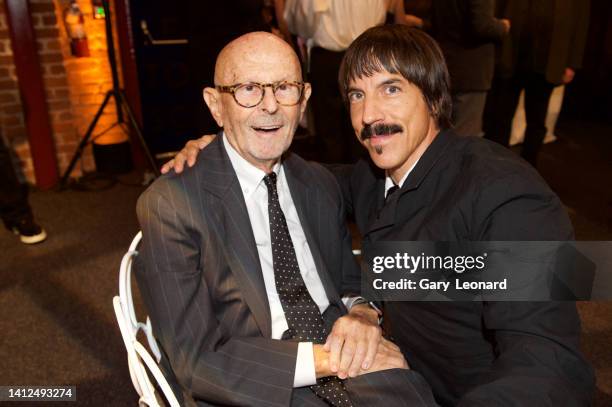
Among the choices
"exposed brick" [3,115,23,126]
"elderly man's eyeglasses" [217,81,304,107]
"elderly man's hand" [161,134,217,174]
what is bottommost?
"exposed brick" [3,115,23,126]

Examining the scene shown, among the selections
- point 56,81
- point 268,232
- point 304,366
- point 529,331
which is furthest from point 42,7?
point 529,331

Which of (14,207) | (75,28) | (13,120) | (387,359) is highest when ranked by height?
(75,28)

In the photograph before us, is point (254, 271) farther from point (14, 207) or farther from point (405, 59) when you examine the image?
point (14, 207)

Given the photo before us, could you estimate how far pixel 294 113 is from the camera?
4.83 ft

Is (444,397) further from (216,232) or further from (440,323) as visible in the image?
(216,232)

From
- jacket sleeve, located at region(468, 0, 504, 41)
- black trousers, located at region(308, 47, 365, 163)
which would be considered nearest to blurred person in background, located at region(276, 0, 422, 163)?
black trousers, located at region(308, 47, 365, 163)

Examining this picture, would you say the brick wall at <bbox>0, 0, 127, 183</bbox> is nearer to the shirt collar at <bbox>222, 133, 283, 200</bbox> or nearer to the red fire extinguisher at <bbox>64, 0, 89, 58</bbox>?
the red fire extinguisher at <bbox>64, 0, 89, 58</bbox>

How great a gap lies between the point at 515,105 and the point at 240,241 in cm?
325

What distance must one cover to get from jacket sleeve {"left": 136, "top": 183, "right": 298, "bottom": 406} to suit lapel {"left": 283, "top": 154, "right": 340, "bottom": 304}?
288mm

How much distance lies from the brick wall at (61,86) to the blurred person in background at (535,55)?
3.01 m

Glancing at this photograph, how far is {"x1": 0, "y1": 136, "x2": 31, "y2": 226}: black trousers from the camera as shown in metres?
3.25

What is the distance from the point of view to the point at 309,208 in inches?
61.4

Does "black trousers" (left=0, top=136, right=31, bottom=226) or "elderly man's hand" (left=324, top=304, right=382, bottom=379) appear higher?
"elderly man's hand" (left=324, top=304, right=382, bottom=379)

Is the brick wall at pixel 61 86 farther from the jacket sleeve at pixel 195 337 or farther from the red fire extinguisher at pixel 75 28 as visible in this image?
the jacket sleeve at pixel 195 337
